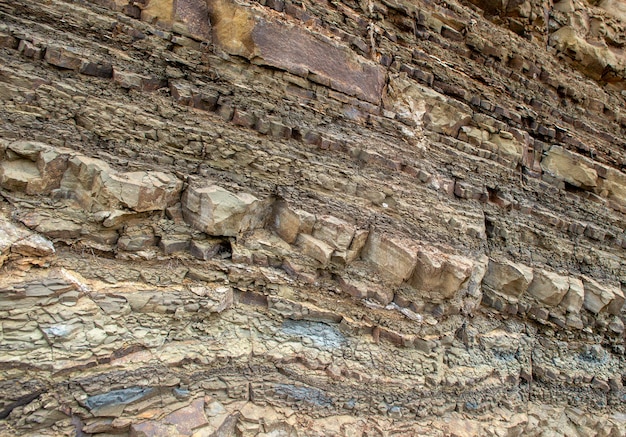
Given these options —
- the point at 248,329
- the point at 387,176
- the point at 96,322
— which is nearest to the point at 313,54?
the point at 387,176

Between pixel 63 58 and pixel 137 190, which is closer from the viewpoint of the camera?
pixel 137 190

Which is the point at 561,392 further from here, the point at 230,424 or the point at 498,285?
the point at 230,424

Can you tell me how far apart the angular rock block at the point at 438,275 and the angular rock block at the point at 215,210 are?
2580mm

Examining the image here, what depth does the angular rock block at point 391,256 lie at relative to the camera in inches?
193

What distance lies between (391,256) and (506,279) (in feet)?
8.01

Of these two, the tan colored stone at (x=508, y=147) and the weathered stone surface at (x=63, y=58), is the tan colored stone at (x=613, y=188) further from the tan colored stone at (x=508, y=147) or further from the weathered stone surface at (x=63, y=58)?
the weathered stone surface at (x=63, y=58)

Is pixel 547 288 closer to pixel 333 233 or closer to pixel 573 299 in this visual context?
pixel 573 299

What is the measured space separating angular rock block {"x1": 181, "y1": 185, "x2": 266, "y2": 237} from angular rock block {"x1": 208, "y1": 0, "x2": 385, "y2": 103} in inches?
90.3

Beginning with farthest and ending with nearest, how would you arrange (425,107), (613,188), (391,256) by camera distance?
(613,188) < (425,107) < (391,256)

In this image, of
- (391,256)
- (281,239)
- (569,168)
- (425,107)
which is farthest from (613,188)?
(281,239)

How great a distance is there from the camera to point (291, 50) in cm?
544

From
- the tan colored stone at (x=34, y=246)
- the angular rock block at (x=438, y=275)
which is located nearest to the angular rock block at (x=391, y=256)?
the angular rock block at (x=438, y=275)

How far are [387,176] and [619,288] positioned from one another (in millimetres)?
5352

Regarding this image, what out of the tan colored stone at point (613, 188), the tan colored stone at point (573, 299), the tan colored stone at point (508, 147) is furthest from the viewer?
the tan colored stone at point (613, 188)
